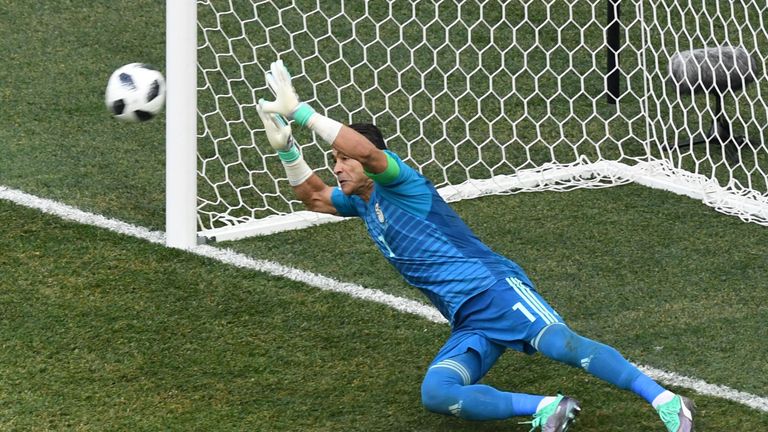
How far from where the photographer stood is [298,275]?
22.0ft

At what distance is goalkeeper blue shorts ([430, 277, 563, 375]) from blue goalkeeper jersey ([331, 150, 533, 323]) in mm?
45

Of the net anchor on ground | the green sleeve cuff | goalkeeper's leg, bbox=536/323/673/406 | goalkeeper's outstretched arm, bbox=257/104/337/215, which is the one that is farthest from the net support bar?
the net anchor on ground

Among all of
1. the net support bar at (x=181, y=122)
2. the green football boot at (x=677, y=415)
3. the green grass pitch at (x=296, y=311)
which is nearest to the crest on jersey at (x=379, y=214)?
the green grass pitch at (x=296, y=311)

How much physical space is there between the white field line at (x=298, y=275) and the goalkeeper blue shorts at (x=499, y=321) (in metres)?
0.85

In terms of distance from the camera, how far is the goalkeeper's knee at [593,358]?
4871mm

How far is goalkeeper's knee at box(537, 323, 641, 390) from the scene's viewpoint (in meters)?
4.87

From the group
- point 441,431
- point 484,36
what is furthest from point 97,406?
point 484,36

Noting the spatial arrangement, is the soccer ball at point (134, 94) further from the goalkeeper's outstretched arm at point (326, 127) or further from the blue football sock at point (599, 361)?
the blue football sock at point (599, 361)

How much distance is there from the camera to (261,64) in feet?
31.6

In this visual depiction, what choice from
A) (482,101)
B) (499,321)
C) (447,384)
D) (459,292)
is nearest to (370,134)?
(459,292)

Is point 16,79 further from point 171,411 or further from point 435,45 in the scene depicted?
point 171,411

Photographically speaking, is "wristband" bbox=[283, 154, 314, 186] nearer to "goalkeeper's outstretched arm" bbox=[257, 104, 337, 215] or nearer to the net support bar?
"goalkeeper's outstretched arm" bbox=[257, 104, 337, 215]

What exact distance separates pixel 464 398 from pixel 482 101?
4.61m

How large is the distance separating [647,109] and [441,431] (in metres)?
4.29
